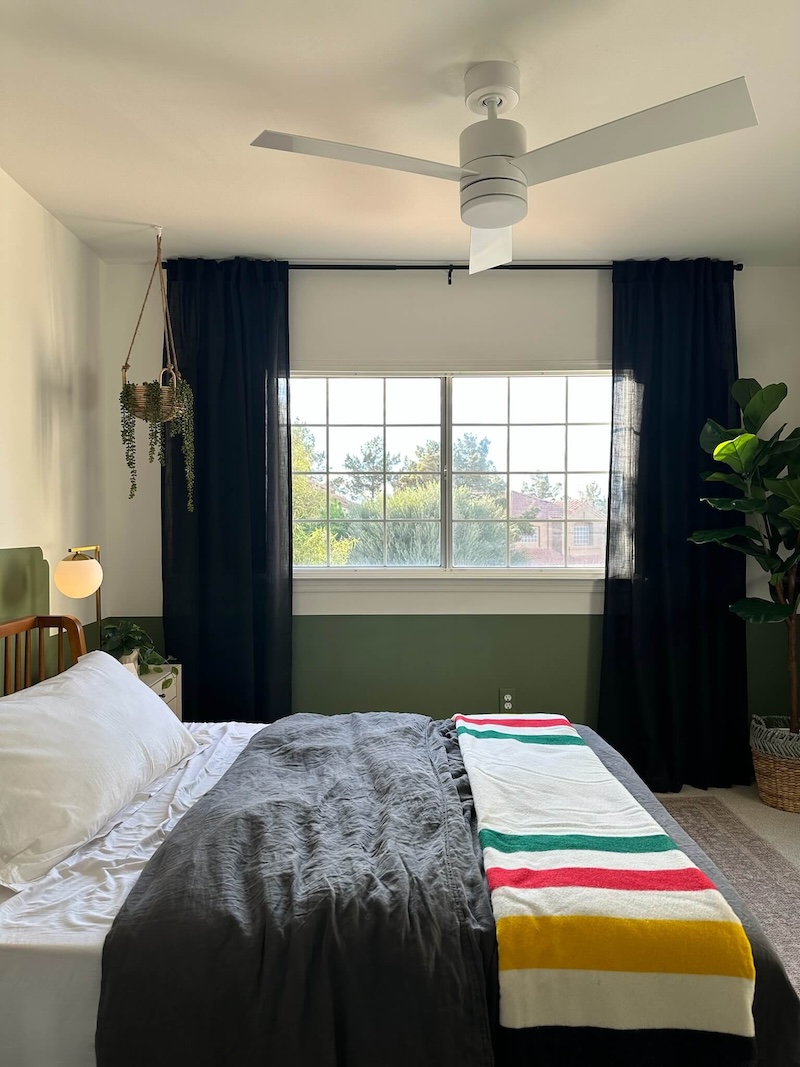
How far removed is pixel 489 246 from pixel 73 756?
207 cm

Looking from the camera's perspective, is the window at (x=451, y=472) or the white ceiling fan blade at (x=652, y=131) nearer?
the white ceiling fan blade at (x=652, y=131)

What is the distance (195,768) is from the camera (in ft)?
8.07

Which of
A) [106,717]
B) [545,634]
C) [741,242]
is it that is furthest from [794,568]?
[106,717]

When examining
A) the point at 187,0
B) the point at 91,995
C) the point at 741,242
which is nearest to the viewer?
the point at 91,995

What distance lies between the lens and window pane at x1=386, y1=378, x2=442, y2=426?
426cm

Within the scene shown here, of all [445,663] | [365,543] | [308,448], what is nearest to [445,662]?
[445,663]

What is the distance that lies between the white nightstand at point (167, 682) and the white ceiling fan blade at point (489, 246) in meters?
2.20

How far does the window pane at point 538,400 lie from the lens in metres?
4.27

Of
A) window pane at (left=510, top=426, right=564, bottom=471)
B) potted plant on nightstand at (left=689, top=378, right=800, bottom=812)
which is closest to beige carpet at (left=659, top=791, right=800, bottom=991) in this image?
potted plant on nightstand at (left=689, top=378, right=800, bottom=812)

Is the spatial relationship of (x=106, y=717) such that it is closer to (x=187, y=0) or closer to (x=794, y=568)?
(x=187, y=0)

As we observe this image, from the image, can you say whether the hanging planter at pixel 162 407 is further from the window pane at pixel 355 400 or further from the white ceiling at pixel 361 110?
the window pane at pixel 355 400

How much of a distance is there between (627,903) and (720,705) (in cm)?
281

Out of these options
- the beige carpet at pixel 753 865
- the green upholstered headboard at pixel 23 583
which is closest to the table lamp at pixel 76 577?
the green upholstered headboard at pixel 23 583

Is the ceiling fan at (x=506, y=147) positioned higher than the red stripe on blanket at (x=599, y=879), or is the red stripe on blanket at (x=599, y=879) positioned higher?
the ceiling fan at (x=506, y=147)
